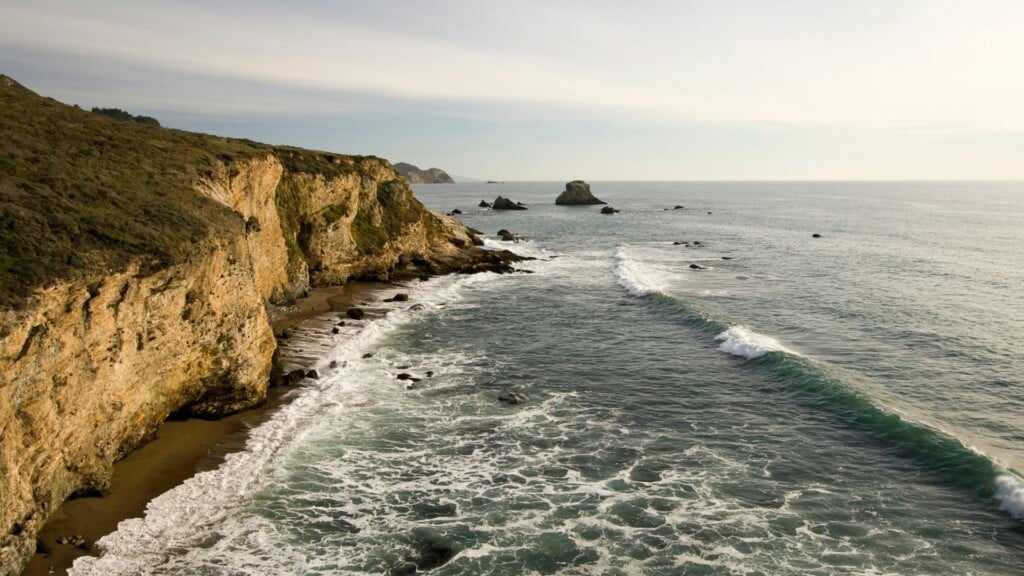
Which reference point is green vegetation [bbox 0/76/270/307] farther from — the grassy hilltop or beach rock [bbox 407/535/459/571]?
beach rock [bbox 407/535/459/571]

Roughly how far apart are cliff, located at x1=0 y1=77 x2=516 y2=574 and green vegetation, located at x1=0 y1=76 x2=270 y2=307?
6cm

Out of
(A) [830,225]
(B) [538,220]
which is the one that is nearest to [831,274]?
(A) [830,225]

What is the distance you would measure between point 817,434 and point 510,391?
494 inches

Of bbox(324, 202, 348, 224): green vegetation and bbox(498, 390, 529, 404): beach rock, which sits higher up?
bbox(324, 202, 348, 224): green vegetation

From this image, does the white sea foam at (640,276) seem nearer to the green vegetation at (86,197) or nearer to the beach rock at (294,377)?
the beach rock at (294,377)

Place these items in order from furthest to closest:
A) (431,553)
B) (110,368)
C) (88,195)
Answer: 1. (88,195)
2. (110,368)
3. (431,553)

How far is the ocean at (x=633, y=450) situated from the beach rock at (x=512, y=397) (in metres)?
0.48

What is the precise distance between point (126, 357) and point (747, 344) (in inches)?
1141

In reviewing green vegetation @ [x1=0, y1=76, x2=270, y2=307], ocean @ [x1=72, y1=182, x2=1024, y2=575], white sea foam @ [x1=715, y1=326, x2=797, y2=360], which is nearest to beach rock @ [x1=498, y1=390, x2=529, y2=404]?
ocean @ [x1=72, y1=182, x2=1024, y2=575]

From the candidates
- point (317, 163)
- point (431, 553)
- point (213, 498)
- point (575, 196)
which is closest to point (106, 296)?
point (213, 498)

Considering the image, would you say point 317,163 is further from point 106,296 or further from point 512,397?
point 106,296

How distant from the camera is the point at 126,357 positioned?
18.3m

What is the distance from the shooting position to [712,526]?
1722 cm

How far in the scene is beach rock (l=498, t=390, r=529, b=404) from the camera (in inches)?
1048
